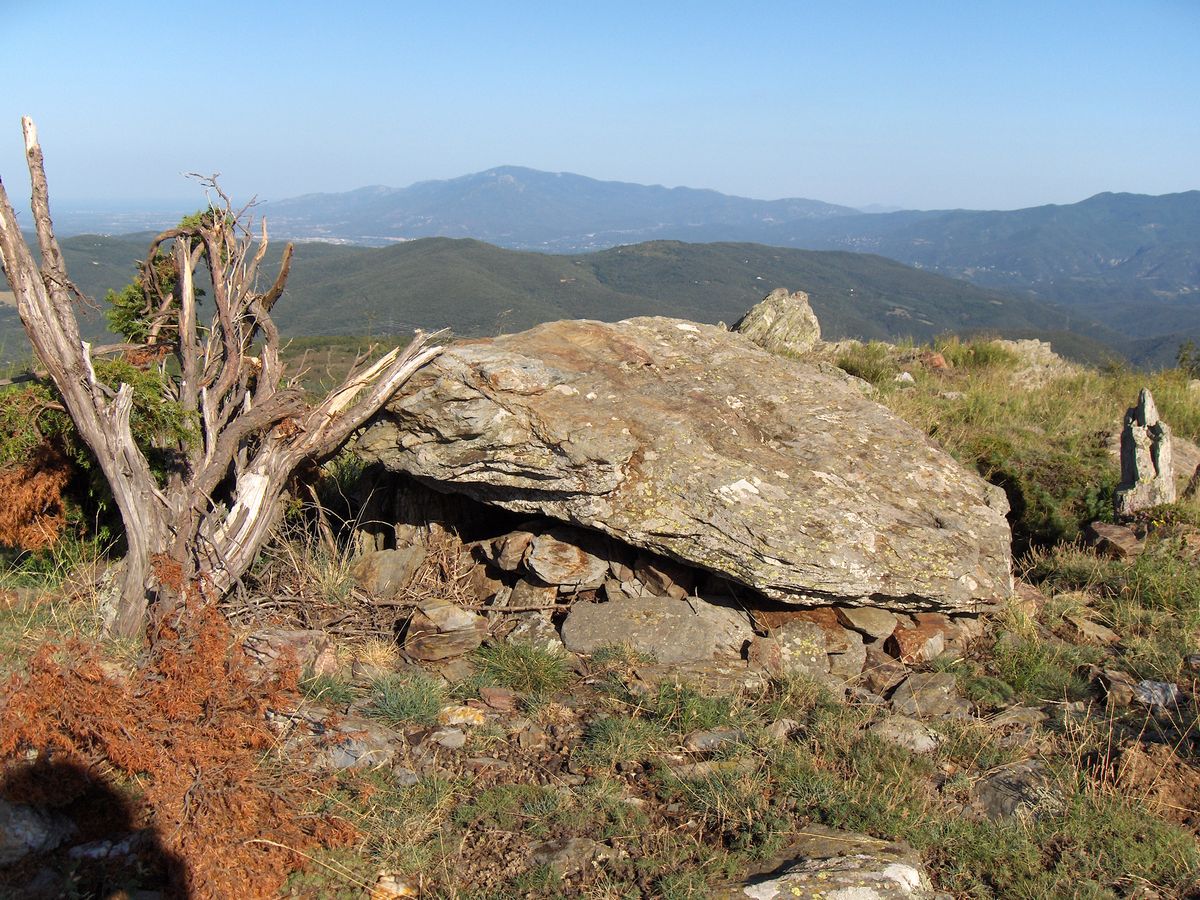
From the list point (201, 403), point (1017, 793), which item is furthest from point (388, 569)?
point (1017, 793)

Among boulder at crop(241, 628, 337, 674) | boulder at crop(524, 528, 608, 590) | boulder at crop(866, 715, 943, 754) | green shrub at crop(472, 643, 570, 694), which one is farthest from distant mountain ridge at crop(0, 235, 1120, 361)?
boulder at crop(866, 715, 943, 754)

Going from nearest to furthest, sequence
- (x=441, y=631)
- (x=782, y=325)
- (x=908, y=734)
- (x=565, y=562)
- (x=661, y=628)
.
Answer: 1. (x=908, y=734)
2. (x=661, y=628)
3. (x=441, y=631)
4. (x=565, y=562)
5. (x=782, y=325)

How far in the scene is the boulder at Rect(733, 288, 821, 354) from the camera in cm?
1320

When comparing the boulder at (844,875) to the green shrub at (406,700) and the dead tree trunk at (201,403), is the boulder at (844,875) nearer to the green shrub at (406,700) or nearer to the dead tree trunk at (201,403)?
the green shrub at (406,700)

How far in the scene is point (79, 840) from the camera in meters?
3.62

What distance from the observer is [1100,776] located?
168 inches

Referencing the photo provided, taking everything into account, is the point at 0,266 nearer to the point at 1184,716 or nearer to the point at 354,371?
the point at 354,371

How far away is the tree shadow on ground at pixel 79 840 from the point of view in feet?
11.0

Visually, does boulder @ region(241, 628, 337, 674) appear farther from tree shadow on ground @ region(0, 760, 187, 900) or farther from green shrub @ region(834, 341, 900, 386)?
green shrub @ region(834, 341, 900, 386)

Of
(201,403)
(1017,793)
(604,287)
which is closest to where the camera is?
(1017,793)

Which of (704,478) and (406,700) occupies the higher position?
(704,478)

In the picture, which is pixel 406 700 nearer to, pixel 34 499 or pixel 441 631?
pixel 441 631

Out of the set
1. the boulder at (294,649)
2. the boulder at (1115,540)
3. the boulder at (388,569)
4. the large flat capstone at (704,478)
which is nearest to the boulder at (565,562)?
the large flat capstone at (704,478)

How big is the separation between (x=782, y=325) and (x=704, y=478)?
8.54 m
